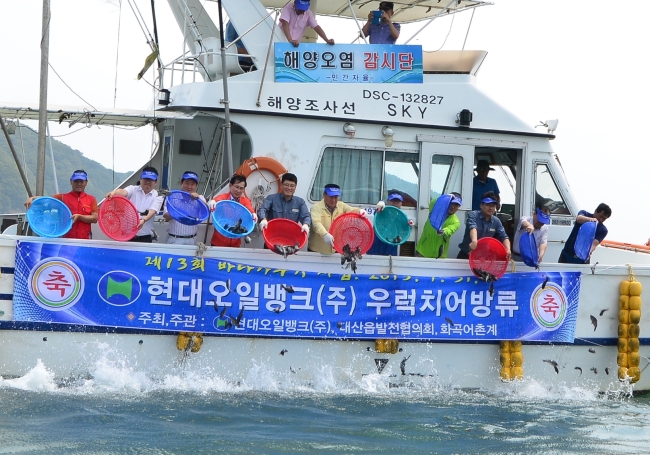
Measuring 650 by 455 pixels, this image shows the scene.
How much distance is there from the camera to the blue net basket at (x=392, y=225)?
9258 millimetres

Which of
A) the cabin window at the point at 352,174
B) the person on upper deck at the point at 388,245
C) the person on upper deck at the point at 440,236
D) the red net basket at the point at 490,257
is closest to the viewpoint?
the red net basket at the point at 490,257

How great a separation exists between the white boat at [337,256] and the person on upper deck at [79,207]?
35 centimetres

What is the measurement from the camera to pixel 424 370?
9266 mm

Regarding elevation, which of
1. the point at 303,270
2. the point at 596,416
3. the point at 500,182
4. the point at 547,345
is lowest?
the point at 596,416

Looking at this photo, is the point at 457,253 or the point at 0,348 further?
the point at 457,253

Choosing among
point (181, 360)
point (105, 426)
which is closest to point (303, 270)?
point (181, 360)

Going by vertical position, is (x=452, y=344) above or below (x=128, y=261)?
below

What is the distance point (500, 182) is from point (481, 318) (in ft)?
6.32

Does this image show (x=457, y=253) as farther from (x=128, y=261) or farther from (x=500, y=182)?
(x=128, y=261)

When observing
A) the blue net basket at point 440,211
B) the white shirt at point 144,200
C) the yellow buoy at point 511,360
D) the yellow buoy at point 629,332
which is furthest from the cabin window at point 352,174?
the yellow buoy at point 629,332

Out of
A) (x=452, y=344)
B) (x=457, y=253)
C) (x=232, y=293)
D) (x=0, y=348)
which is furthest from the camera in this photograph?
(x=457, y=253)

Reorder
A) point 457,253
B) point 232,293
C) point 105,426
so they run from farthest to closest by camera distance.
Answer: point 457,253 → point 232,293 → point 105,426

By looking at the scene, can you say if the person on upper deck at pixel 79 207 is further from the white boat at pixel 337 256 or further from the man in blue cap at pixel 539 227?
the man in blue cap at pixel 539 227

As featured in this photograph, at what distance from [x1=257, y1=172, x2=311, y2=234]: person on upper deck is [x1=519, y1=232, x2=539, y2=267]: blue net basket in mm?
2355
